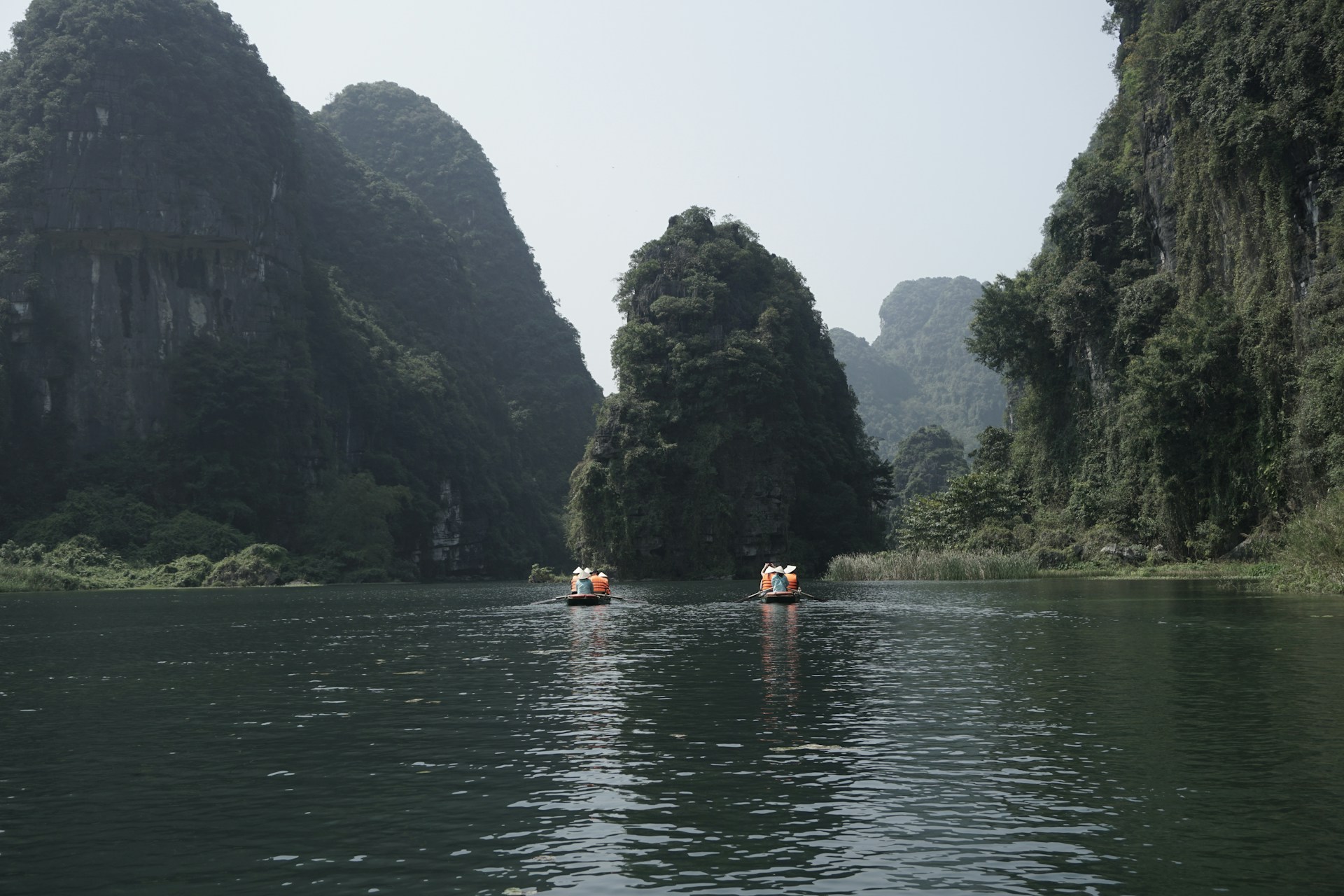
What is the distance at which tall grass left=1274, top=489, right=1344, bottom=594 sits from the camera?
113 feet

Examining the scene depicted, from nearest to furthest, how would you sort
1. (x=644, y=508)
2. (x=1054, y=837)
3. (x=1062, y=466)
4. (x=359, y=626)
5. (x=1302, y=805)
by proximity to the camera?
(x=1054, y=837), (x=1302, y=805), (x=359, y=626), (x=1062, y=466), (x=644, y=508)

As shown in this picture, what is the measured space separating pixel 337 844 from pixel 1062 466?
69.0 m

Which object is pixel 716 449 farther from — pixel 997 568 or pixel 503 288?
pixel 503 288

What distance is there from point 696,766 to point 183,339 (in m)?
103

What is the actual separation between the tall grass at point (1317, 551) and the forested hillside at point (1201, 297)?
4739 mm

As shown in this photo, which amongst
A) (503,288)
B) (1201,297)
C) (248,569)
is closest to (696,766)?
(1201,297)

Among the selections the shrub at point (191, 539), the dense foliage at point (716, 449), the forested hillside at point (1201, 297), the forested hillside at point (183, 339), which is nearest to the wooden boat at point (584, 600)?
the forested hillside at point (1201, 297)

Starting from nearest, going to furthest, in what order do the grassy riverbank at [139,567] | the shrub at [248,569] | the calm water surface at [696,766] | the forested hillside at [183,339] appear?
the calm water surface at [696,766], the grassy riverbank at [139,567], the shrub at [248,569], the forested hillside at [183,339]

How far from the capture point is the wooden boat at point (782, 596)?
1683 inches

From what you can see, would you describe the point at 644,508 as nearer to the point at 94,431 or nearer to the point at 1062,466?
the point at 1062,466

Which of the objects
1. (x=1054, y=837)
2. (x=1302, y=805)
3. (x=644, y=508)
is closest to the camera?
(x=1054, y=837)

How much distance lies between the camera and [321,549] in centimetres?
9912

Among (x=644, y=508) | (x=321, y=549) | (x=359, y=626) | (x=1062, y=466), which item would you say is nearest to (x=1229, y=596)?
(x=359, y=626)

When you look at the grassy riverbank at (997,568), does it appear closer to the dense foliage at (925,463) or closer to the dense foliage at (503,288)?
the dense foliage at (925,463)
